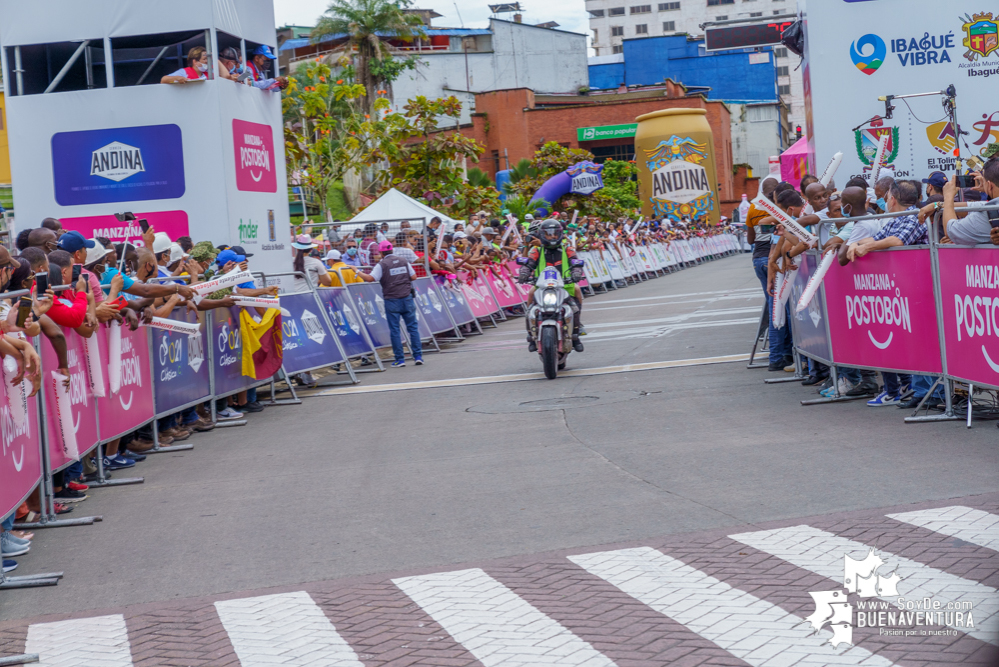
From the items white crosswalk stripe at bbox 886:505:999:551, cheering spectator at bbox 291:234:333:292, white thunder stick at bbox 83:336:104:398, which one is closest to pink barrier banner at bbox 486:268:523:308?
cheering spectator at bbox 291:234:333:292

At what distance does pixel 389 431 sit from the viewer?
37.3 ft

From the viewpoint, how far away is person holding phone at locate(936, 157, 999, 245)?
8.70m

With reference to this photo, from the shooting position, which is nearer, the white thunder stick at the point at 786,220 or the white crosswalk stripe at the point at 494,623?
the white crosswalk stripe at the point at 494,623

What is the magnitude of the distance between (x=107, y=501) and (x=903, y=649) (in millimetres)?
6510

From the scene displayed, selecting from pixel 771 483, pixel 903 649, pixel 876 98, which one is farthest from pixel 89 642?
pixel 876 98

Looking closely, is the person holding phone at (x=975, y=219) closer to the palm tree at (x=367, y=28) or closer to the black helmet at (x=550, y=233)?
the black helmet at (x=550, y=233)

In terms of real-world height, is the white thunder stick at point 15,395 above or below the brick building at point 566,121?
below


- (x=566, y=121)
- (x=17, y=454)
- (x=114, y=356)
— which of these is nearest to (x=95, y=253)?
(x=114, y=356)

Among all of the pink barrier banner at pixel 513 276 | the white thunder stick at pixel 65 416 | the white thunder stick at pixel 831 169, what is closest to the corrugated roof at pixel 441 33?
the pink barrier banner at pixel 513 276

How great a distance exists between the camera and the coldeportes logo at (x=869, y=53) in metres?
14.1

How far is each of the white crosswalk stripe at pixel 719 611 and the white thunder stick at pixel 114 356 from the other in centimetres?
524

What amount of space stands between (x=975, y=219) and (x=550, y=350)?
20.9 feet

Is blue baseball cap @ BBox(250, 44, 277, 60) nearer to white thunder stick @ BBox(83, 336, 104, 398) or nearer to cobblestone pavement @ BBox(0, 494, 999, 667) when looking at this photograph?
white thunder stick @ BBox(83, 336, 104, 398)

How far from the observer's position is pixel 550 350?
1446 centimetres
